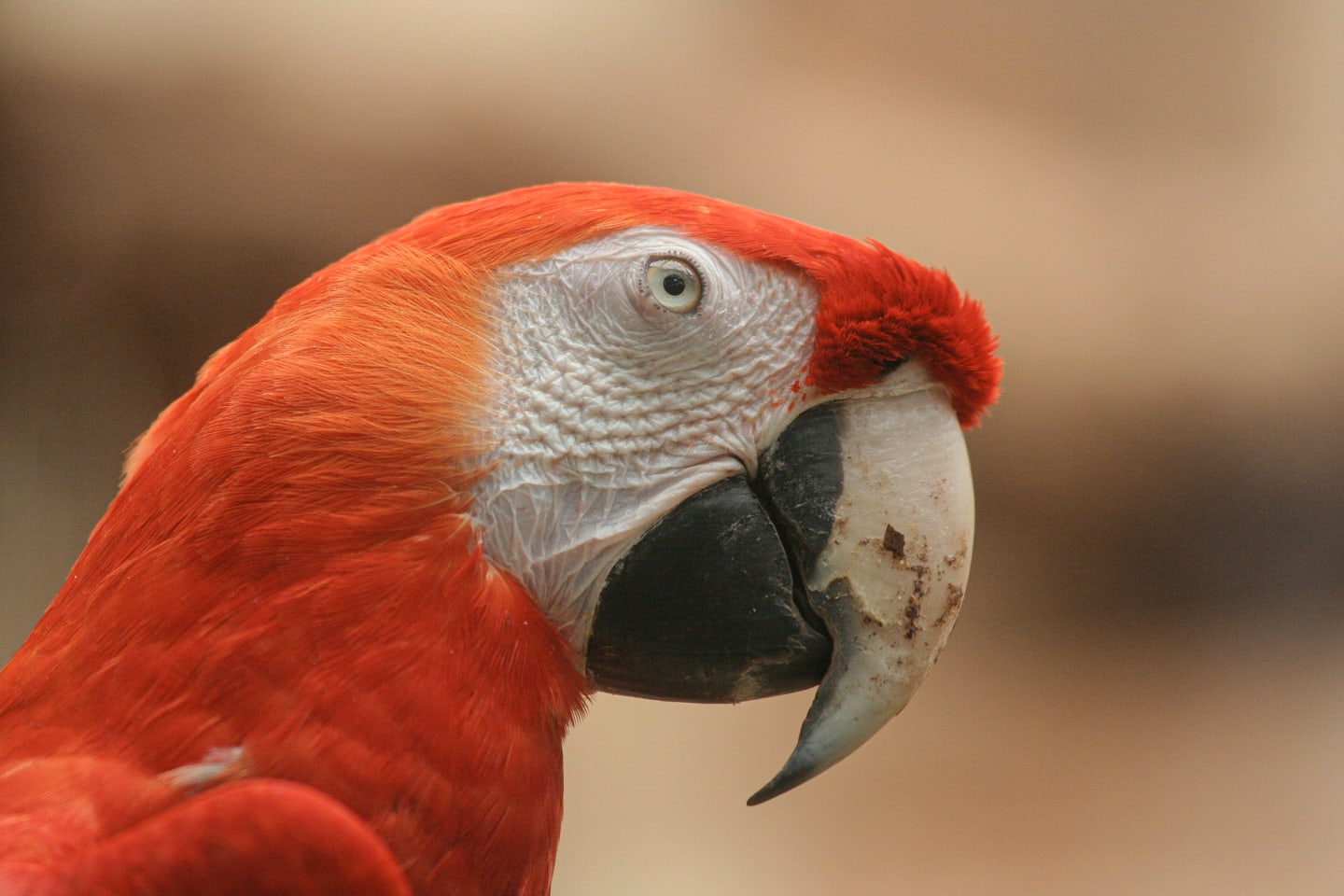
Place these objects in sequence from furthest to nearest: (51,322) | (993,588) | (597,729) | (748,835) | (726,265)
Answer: (993,588) → (748,835) → (597,729) → (51,322) → (726,265)

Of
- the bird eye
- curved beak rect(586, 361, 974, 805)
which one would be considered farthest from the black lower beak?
the bird eye

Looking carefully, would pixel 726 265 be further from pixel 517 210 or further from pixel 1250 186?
Result: pixel 1250 186

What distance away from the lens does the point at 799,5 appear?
212cm

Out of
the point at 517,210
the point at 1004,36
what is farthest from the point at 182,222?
the point at 1004,36

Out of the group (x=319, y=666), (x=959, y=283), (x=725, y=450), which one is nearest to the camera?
(x=319, y=666)

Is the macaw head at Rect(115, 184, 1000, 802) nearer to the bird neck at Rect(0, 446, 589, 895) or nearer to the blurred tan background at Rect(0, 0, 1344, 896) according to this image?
the bird neck at Rect(0, 446, 589, 895)

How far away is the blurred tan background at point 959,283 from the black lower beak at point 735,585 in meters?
1.31

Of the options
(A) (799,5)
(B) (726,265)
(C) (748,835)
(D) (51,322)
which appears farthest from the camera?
(C) (748,835)

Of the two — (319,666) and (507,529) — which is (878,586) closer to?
(507,529)

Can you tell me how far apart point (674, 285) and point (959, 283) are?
5.08 ft

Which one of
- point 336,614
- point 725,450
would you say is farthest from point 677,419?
point 336,614

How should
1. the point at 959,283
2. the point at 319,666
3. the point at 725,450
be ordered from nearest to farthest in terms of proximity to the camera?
the point at 319,666
the point at 725,450
the point at 959,283

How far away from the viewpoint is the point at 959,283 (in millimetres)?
2223

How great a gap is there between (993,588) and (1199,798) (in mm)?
751
